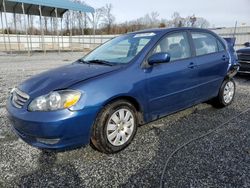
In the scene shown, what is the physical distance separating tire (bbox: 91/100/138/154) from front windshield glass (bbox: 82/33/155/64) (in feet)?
2.39

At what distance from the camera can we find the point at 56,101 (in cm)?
278

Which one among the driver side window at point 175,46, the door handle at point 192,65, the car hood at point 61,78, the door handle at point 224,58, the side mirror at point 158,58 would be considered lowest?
the car hood at point 61,78

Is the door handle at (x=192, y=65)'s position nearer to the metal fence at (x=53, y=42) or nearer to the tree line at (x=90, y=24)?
the tree line at (x=90, y=24)

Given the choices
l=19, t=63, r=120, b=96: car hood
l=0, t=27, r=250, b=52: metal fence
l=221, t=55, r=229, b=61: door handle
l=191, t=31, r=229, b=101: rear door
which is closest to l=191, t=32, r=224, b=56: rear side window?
l=191, t=31, r=229, b=101: rear door

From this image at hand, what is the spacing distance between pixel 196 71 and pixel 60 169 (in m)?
2.76

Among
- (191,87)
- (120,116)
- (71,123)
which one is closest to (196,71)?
(191,87)

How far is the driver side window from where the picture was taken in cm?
381

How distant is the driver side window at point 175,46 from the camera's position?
381 cm

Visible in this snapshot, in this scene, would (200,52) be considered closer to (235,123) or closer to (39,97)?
(235,123)

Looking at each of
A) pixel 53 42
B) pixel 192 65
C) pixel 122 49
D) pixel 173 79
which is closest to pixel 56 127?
pixel 122 49

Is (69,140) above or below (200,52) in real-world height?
below

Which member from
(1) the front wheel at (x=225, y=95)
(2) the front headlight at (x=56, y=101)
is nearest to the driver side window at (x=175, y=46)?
(1) the front wheel at (x=225, y=95)

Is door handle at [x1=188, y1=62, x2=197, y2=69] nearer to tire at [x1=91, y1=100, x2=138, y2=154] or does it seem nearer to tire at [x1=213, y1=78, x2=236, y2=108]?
tire at [x1=213, y1=78, x2=236, y2=108]

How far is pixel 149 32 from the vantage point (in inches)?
159
